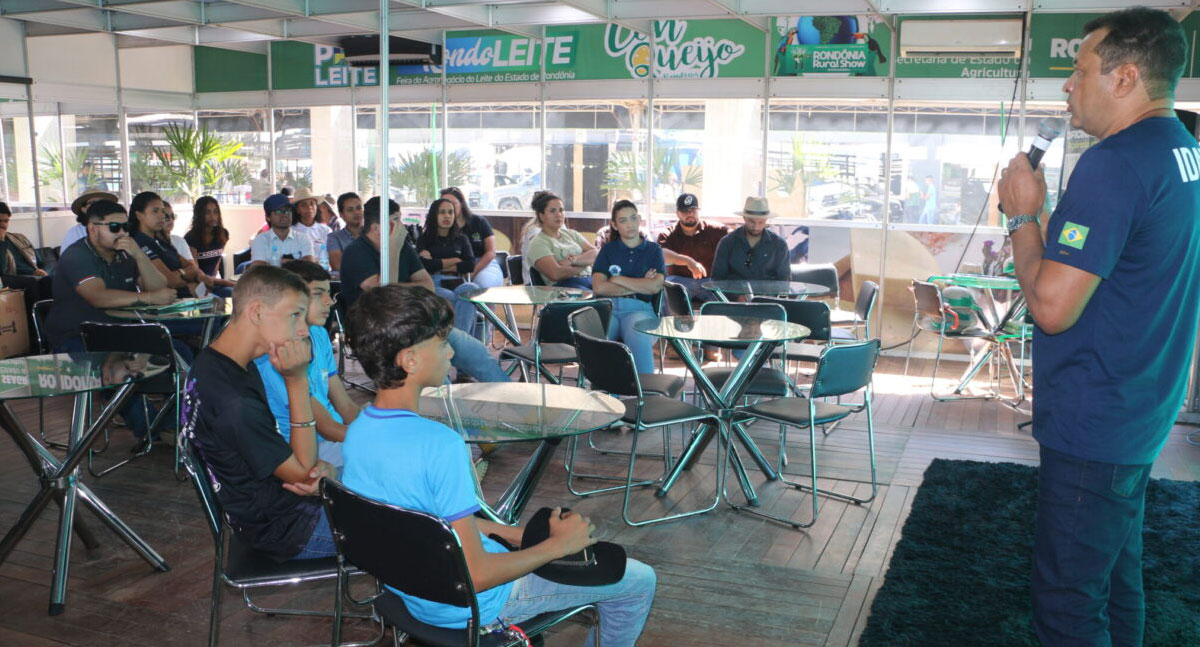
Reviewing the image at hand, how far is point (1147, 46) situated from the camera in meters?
2.01

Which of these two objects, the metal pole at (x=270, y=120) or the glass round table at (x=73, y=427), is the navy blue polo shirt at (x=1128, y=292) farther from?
the metal pole at (x=270, y=120)

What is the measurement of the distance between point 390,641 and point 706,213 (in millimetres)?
6999

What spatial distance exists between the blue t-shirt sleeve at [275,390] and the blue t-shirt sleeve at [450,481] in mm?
1218

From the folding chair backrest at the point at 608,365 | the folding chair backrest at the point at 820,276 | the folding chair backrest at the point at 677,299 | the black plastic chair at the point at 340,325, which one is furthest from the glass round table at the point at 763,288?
the black plastic chair at the point at 340,325

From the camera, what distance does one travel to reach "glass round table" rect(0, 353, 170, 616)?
3471mm

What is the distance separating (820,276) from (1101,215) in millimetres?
6259

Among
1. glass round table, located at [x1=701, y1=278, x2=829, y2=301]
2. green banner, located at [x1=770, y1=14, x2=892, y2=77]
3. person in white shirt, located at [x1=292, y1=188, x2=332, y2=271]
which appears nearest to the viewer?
glass round table, located at [x1=701, y1=278, x2=829, y2=301]

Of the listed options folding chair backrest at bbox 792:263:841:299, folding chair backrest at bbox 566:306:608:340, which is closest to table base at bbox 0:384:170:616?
folding chair backrest at bbox 566:306:608:340

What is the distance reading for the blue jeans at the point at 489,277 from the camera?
834cm

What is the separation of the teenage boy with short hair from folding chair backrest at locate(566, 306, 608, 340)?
2562 mm

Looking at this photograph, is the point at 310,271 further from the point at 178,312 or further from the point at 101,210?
the point at 101,210

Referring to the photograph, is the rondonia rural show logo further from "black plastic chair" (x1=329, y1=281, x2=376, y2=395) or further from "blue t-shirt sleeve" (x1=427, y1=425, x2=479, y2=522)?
"blue t-shirt sleeve" (x1=427, y1=425, x2=479, y2=522)

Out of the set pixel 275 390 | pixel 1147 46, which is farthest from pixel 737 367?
pixel 1147 46

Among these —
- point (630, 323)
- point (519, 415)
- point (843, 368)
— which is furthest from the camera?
point (630, 323)
